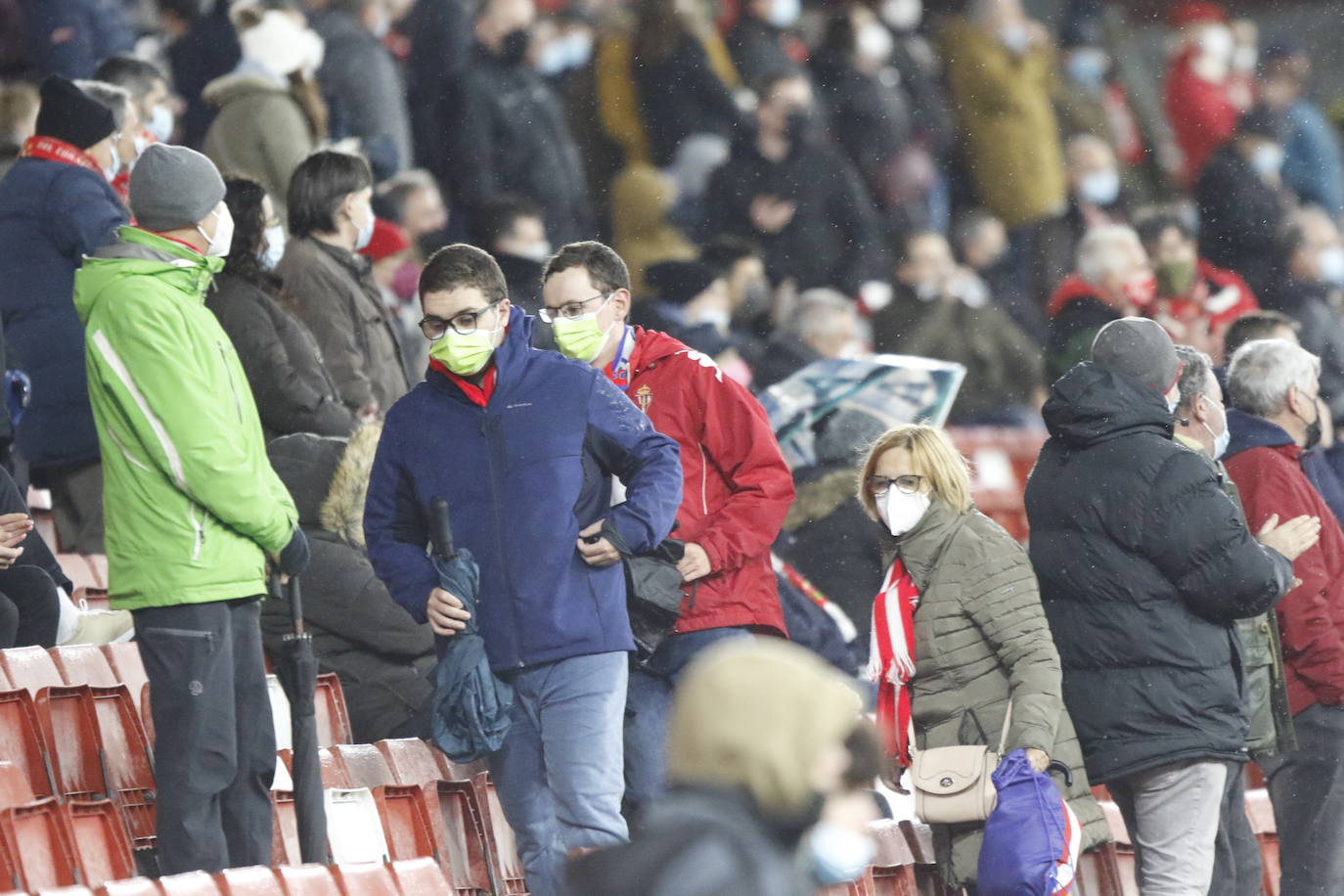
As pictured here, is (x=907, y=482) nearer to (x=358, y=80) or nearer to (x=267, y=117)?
(x=267, y=117)

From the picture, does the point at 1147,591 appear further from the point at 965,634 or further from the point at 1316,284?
the point at 1316,284

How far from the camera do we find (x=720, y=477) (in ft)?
22.8

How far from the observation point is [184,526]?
20.0ft

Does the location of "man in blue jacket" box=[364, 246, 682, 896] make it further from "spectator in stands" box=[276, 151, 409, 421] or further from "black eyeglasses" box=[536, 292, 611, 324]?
"spectator in stands" box=[276, 151, 409, 421]

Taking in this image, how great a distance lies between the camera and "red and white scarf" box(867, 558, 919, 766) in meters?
6.82

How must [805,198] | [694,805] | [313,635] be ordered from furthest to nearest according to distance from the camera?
[805,198]
[313,635]
[694,805]

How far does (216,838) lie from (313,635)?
1.56 m

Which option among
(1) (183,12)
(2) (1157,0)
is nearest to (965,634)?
(1) (183,12)

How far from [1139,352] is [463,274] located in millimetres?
1932

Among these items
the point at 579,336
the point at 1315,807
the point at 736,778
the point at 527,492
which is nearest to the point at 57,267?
the point at 579,336

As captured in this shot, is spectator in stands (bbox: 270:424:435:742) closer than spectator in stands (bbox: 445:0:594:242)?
Yes

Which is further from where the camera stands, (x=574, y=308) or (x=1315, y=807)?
(x=1315, y=807)

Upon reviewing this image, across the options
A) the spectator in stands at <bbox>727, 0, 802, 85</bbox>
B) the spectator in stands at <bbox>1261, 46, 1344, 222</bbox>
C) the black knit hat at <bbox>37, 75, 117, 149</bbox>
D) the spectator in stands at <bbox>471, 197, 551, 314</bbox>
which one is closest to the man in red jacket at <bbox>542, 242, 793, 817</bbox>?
the black knit hat at <bbox>37, 75, 117, 149</bbox>

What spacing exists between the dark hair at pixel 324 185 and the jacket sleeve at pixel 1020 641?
117 inches
